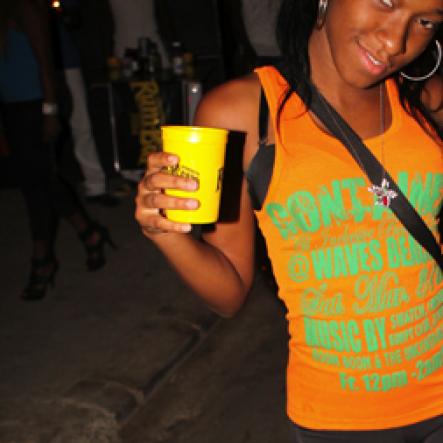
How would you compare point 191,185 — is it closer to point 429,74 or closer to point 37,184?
point 429,74

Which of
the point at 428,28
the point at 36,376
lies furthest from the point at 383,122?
the point at 36,376

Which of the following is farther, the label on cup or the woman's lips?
the woman's lips

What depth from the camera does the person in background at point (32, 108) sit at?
414 centimetres

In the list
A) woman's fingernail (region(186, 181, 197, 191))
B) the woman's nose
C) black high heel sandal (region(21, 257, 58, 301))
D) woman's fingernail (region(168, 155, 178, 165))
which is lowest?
black high heel sandal (region(21, 257, 58, 301))

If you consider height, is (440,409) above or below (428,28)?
below

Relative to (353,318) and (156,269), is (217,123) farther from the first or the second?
(156,269)

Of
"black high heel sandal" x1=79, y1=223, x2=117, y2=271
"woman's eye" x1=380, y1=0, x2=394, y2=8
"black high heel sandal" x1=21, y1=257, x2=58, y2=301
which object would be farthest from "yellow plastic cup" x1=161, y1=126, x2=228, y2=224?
"black high heel sandal" x1=79, y1=223, x2=117, y2=271

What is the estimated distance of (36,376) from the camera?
12.1 ft

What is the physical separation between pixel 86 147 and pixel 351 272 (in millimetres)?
5681

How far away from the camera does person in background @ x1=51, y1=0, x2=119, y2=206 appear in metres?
6.49

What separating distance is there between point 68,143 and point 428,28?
687 cm

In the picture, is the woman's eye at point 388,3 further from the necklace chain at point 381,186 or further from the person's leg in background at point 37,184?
the person's leg in background at point 37,184

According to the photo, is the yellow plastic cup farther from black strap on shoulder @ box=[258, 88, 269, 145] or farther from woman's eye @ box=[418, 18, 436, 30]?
woman's eye @ box=[418, 18, 436, 30]

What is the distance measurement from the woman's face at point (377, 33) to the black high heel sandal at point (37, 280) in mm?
3705
